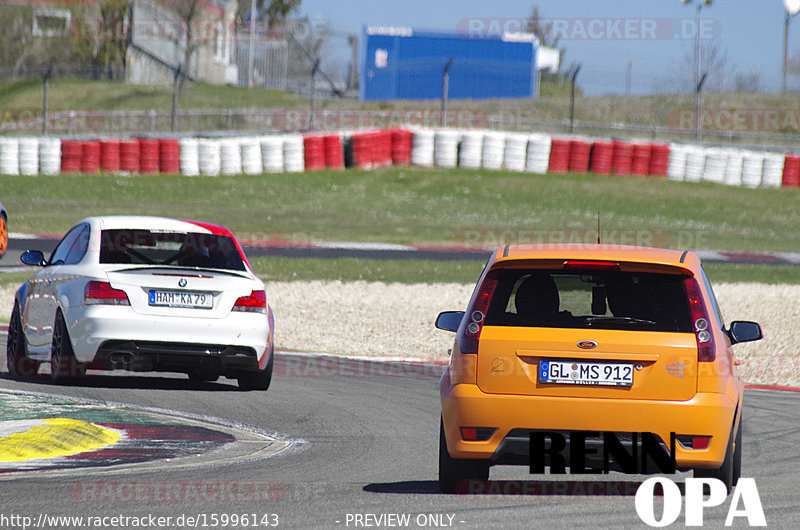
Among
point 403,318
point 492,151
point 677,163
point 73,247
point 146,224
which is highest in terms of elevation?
point 146,224

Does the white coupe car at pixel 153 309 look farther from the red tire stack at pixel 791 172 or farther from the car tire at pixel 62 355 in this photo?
the red tire stack at pixel 791 172

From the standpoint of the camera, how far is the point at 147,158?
34.2m

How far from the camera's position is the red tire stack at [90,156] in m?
33.2

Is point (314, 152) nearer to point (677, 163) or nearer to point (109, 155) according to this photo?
point (109, 155)

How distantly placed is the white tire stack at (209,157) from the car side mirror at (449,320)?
89.3 feet

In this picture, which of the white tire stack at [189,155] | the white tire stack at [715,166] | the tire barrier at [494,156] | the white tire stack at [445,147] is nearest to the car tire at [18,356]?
the white tire stack at [189,155]

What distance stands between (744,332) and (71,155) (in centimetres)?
2798


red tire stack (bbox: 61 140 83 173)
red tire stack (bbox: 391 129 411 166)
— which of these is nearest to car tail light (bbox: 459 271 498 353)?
red tire stack (bbox: 61 140 83 173)

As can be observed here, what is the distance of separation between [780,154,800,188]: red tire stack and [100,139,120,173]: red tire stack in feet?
60.9

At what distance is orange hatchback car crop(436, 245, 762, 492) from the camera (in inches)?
255

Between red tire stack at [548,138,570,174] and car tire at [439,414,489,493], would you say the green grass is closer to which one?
red tire stack at [548,138,570,174]

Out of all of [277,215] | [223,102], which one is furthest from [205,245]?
[223,102]

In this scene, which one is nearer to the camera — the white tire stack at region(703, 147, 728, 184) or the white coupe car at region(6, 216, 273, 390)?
the white coupe car at region(6, 216, 273, 390)

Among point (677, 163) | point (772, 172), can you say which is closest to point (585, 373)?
point (677, 163)
